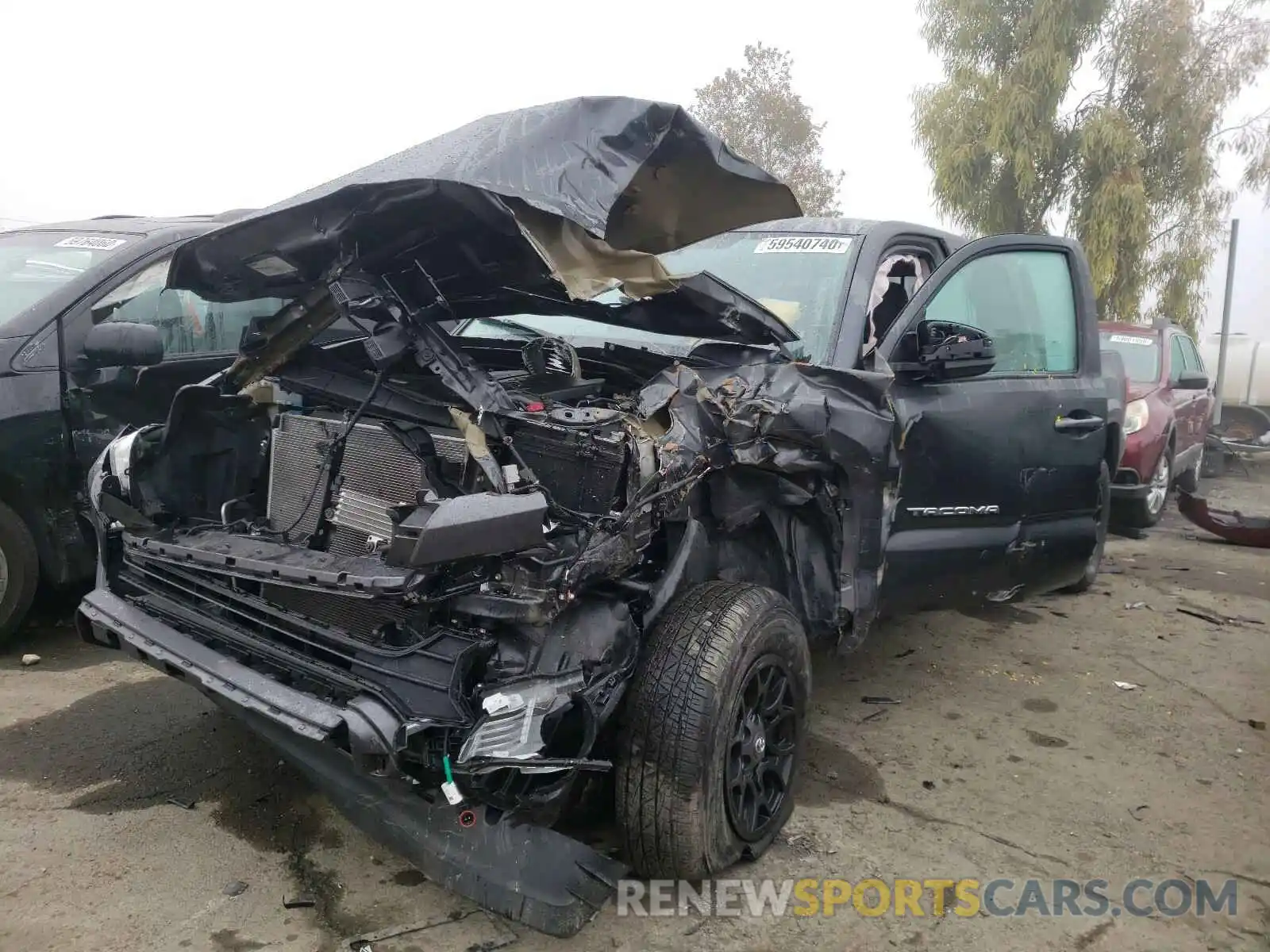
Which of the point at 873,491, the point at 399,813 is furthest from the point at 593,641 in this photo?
the point at 873,491

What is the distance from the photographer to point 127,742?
3.43 m

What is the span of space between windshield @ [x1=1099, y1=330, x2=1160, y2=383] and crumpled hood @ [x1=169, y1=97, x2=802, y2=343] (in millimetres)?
6631

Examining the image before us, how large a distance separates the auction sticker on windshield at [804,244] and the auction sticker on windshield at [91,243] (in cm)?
303

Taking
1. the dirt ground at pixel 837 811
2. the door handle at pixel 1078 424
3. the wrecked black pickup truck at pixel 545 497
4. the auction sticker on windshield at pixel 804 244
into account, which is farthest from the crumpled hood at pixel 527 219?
the dirt ground at pixel 837 811

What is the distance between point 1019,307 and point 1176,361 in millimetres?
5930

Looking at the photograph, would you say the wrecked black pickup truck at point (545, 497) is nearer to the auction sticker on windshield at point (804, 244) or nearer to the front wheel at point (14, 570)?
the auction sticker on windshield at point (804, 244)

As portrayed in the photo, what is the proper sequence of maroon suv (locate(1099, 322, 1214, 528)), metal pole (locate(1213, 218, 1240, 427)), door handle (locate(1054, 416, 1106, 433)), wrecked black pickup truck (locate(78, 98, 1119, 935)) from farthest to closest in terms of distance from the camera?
metal pole (locate(1213, 218, 1240, 427)), maroon suv (locate(1099, 322, 1214, 528)), door handle (locate(1054, 416, 1106, 433)), wrecked black pickup truck (locate(78, 98, 1119, 935))

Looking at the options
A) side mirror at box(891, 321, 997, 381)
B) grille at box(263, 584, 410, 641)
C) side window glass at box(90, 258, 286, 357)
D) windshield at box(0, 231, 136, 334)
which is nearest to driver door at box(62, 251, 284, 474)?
side window glass at box(90, 258, 286, 357)

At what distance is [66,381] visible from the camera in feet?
13.6

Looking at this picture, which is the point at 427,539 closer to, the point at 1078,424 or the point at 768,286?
the point at 768,286

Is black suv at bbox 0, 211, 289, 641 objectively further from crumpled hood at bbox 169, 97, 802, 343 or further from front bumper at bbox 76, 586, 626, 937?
front bumper at bbox 76, 586, 626, 937

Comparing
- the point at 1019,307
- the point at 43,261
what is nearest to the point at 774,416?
the point at 1019,307

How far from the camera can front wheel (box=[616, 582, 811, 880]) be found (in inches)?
98.4

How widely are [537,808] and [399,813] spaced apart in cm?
41
